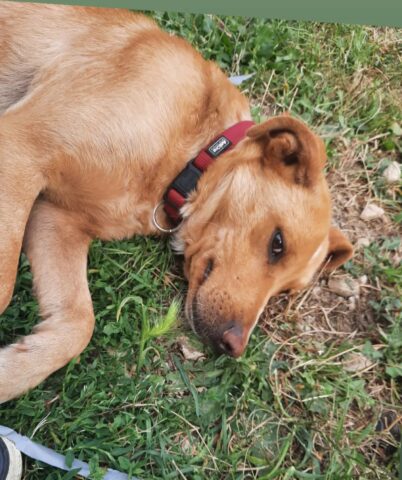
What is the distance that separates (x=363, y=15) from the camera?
2.41m

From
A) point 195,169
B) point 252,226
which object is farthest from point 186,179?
point 252,226

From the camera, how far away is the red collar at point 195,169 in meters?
2.92

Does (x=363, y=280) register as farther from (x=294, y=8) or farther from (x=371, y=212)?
(x=294, y=8)

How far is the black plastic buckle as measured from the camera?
9.56 feet

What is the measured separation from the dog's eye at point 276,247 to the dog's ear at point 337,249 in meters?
0.52

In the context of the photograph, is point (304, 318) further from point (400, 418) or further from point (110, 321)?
point (110, 321)

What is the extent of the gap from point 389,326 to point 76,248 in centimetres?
192

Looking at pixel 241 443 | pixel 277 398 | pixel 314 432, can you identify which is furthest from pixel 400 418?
pixel 241 443

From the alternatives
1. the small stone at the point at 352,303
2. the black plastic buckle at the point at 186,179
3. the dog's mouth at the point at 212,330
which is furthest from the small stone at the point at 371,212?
the dog's mouth at the point at 212,330

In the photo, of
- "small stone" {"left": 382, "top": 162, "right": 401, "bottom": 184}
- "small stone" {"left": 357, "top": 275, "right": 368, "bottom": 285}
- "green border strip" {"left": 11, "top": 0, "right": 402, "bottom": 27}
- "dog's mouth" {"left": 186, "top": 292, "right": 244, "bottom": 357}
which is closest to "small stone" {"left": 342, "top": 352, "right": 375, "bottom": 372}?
"small stone" {"left": 357, "top": 275, "right": 368, "bottom": 285}

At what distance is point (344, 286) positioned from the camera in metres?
3.39

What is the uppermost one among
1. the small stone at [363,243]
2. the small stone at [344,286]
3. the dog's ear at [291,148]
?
the dog's ear at [291,148]

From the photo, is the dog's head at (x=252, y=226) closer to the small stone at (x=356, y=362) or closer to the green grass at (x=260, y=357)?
the green grass at (x=260, y=357)

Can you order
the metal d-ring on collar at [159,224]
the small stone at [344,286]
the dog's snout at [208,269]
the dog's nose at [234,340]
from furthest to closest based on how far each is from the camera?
the small stone at [344,286] → the metal d-ring on collar at [159,224] → the dog's snout at [208,269] → the dog's nose at [234,340]
